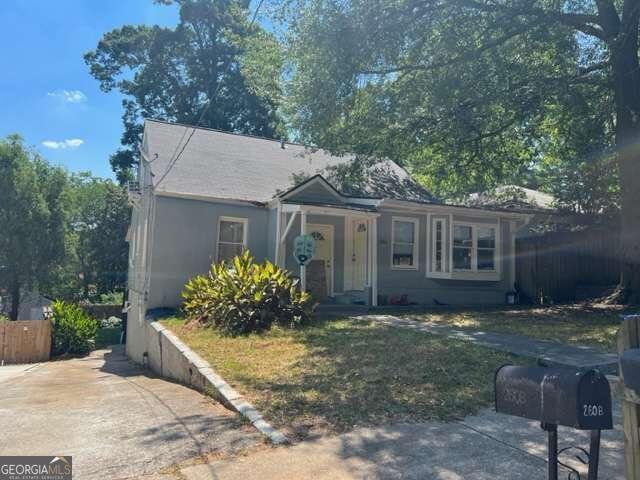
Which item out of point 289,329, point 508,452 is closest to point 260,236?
point 289,329

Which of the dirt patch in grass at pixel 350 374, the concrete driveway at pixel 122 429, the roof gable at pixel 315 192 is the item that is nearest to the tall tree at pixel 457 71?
the roof gable at pixel 315 192

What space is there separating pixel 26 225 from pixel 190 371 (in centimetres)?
2254

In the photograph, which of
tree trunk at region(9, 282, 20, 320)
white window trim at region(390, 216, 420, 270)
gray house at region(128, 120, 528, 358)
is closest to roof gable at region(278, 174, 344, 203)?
gray house at region(128, 120, 528, 358)

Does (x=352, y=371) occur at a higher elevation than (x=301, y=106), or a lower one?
lower

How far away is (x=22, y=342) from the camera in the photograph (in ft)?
58.2

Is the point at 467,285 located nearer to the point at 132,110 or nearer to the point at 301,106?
the point at 301,106

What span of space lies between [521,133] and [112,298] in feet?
107

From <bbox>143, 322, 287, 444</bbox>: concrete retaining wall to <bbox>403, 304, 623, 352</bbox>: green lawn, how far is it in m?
5.63

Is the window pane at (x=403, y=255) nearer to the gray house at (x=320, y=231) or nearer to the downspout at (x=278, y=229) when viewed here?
the gray house at (x=320, y=231)

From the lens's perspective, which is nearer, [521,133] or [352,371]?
[352,371]

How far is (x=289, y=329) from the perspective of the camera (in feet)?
32.6

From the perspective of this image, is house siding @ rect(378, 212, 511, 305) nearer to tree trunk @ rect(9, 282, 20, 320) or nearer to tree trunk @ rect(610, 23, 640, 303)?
tree trunk @ rect(610, 23, 640, 303)

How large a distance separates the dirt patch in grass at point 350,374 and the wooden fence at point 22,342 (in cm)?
1111

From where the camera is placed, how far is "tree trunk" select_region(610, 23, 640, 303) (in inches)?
471
